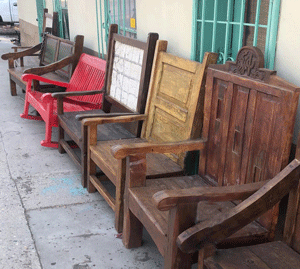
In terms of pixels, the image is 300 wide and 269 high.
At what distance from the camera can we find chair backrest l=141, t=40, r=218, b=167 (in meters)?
2.69

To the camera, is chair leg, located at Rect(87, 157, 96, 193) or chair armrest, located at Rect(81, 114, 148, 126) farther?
chair leg, located at Rect(87, 157, 96, 193)

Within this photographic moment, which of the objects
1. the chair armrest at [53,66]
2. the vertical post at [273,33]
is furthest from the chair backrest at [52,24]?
the vertical post at [273,33]

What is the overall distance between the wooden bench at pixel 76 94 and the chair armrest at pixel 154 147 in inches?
70.7

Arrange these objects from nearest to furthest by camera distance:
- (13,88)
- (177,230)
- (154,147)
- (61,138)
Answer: (177,230) < (154,147) < (61,138) < (13,88)

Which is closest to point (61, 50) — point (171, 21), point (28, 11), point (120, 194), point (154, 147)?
point (171, 21)

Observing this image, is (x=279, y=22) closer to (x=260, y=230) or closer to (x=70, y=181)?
(x=260, y=230)

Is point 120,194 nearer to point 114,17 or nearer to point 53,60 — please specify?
point 114,17

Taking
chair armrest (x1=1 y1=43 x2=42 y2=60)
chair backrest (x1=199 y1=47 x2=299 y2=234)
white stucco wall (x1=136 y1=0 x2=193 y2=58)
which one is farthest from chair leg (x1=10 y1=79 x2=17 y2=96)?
chair backrest (x1=199 y1=47 x2=299 y2=234)

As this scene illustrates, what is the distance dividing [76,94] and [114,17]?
46.8 inches

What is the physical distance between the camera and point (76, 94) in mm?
4098

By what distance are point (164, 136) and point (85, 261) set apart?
1081 millimetres

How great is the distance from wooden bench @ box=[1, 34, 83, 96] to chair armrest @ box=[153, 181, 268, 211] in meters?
3.79

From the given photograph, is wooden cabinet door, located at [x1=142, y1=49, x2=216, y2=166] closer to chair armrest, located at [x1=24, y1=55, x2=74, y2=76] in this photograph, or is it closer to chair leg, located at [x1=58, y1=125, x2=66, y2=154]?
chair leg, located at [x1=58, y1=125, x2=66, y2=154]

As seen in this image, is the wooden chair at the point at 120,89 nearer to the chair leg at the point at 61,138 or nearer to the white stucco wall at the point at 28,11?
the chair leg at the point at 61,138
